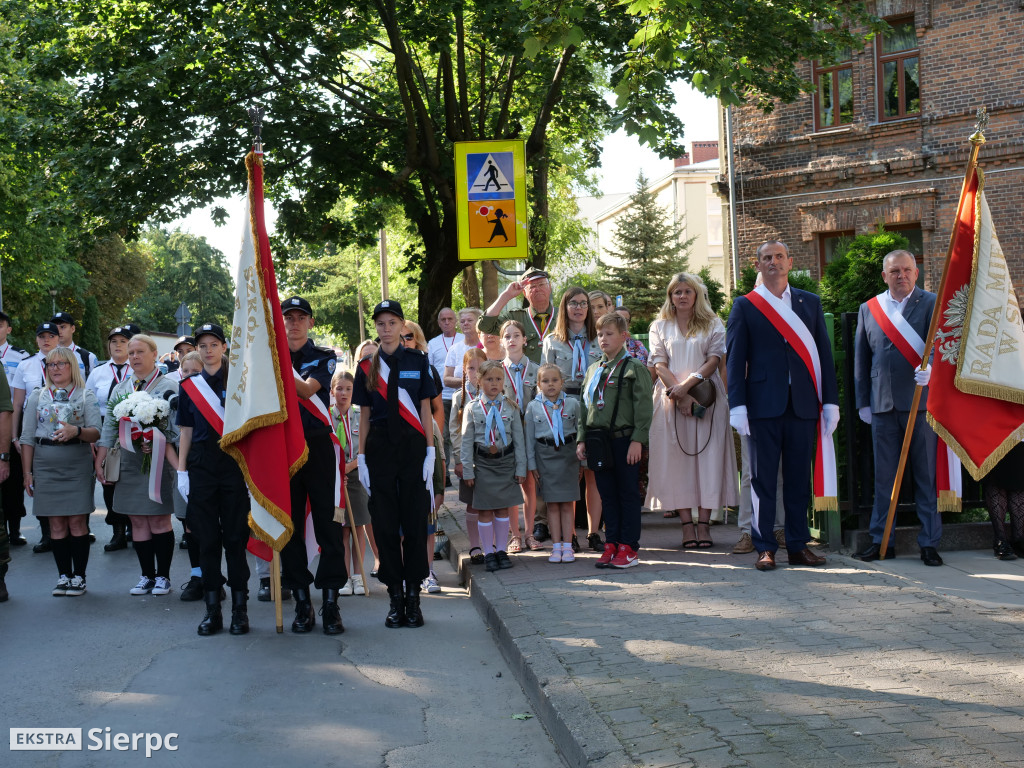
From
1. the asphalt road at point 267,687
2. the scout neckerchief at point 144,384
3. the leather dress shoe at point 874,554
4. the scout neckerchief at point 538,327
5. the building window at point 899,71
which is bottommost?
the asphalt road at point 267,687

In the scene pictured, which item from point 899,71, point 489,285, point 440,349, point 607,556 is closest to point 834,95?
point 899,71

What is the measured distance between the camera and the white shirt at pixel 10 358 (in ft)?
38.6

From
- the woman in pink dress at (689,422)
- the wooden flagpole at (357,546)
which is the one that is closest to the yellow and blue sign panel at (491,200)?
the woman in pink dress at (689,422)

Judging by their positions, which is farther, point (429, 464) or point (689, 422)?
point (689, 422)

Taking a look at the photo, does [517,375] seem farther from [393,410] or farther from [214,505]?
[214,505]

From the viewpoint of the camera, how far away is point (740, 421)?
314 inches

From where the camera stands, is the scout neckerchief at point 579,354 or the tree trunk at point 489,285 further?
the tree trunk at point 489,285

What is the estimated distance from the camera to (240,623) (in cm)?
727

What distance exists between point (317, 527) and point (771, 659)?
10.6 feet

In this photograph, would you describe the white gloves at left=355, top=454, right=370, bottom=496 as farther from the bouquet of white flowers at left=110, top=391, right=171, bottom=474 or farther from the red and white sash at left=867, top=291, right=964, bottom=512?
the red and white sash at left=867, top=291, right=964, bottom=512

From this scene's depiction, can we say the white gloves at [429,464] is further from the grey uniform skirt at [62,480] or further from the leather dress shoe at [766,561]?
the grey uniform skirt at [62,480]

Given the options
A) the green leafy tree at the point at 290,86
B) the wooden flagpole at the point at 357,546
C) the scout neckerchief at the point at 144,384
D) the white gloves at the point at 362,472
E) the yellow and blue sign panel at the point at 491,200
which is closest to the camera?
the white gloves at the point at 362,472

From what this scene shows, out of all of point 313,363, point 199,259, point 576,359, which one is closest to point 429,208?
point 576,359

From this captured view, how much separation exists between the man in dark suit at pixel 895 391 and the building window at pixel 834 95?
1539 centimetres
